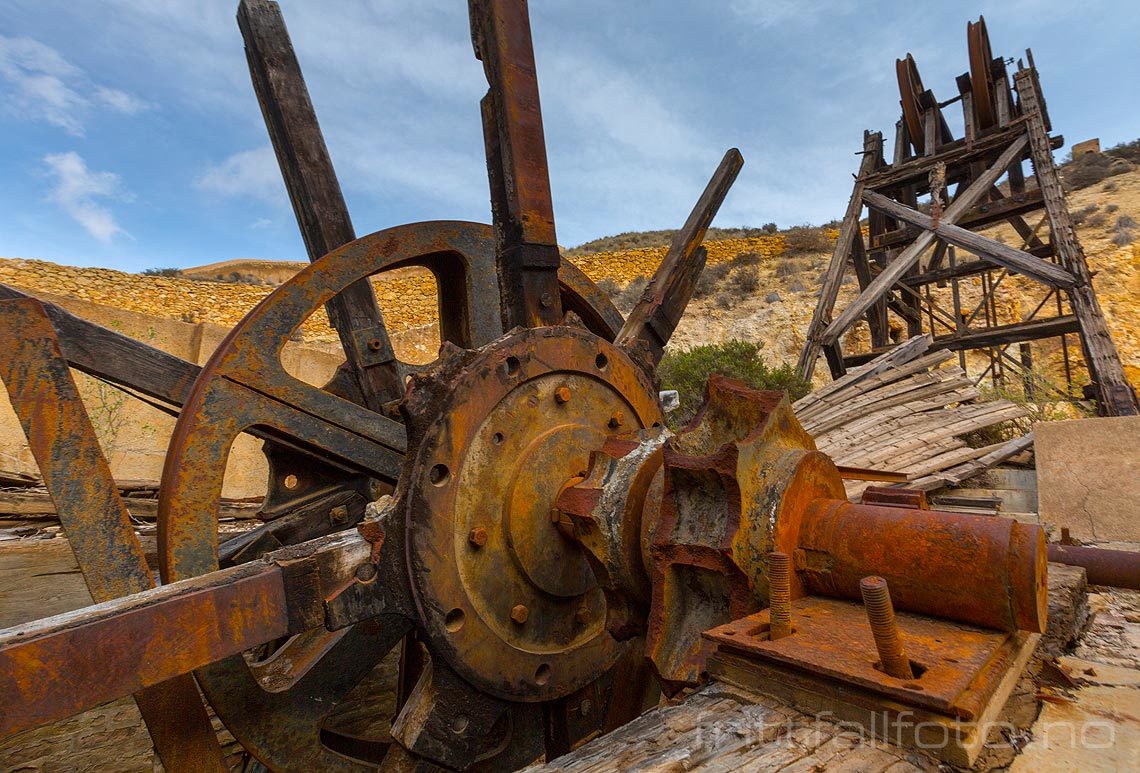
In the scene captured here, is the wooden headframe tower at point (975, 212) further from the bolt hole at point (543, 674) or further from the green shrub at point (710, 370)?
the bolt hole at point (543, 674)

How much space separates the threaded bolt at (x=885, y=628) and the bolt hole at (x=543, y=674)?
122cm

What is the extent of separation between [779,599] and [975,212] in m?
10.9

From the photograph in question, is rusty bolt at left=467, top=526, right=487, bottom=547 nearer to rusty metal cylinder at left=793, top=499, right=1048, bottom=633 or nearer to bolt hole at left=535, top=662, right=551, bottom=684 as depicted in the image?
bolt hole at left=535, top=662, right=551, bottom=684

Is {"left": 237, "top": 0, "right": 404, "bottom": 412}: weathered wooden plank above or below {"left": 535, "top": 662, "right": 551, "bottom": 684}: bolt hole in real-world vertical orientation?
above

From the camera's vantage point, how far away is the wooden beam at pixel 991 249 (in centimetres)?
730

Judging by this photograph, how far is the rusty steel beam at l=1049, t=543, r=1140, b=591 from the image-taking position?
5.95 feet

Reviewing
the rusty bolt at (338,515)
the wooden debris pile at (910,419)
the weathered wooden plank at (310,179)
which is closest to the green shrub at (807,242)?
the wooden debris pile at (910,419)

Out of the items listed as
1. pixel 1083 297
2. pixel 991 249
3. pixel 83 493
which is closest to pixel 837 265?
pixel 991 249

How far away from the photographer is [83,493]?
73.4 inches

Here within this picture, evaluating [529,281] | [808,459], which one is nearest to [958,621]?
[808,459]

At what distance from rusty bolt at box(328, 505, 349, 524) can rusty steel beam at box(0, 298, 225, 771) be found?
0.97 metres

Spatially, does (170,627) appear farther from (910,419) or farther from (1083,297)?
(1083,297)

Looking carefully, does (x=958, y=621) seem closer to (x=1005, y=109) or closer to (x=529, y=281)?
(x=529, y=281)

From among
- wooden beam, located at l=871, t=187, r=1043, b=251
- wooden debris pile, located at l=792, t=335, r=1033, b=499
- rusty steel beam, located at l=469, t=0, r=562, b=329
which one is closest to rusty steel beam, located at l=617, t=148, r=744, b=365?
rusty steel beam, located at l=469, t=0, r=562, b=329
